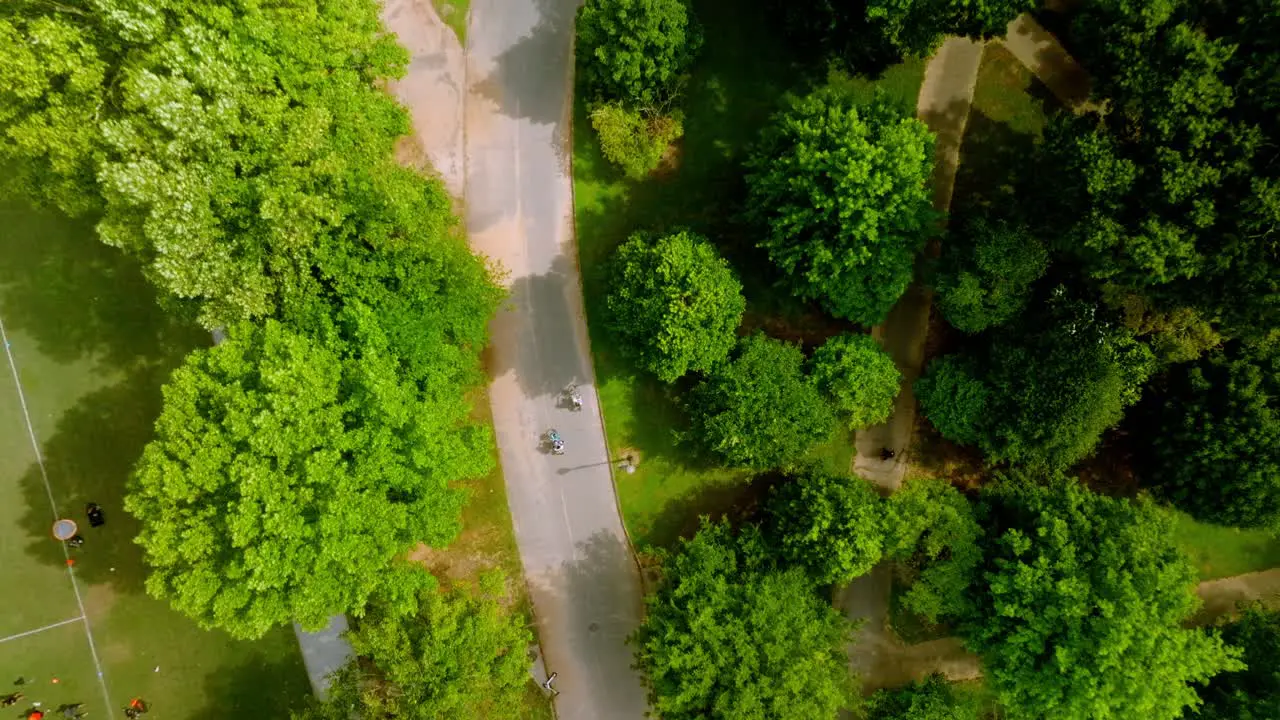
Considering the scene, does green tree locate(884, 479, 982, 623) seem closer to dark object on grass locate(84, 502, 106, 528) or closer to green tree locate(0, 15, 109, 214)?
green tree locate(0, 15, 109, 214)

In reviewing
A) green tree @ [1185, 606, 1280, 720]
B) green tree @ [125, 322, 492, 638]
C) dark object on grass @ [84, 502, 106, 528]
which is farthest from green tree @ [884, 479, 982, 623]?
dark object on grass @ [84, 502, 106, 528]

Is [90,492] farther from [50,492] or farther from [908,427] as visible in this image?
[908,427]

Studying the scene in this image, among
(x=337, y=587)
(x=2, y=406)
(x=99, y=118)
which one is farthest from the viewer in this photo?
(x=2, y=406)

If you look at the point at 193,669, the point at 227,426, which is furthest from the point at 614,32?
the point at 193,669

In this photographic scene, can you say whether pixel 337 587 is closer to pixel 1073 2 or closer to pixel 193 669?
pixel 193 669

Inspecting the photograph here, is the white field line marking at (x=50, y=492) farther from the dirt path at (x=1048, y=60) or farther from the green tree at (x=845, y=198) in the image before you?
the dirt path at (x=1048, y=60)

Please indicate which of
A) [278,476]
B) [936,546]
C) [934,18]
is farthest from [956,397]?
[278,476]

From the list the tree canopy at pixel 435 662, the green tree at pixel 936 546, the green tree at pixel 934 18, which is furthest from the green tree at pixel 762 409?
the green tree at pixel 934 18
